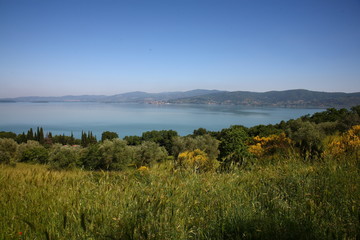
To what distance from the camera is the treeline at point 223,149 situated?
4894mm

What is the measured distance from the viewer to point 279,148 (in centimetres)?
605

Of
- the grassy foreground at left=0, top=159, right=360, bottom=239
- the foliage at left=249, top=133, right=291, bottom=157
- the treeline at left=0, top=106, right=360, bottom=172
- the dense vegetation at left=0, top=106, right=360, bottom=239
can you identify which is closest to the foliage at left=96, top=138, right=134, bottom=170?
the treeline at left=0, top=106, right=360, bottom=172

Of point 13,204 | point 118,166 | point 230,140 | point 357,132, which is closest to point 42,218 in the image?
point 13,204

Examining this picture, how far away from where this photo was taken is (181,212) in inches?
88.5

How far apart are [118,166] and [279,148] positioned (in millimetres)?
29991

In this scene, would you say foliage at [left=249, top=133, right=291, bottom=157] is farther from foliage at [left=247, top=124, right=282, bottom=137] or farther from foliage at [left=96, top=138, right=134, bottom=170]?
foliage at [left=247, top=124, right=282, bottom=137]

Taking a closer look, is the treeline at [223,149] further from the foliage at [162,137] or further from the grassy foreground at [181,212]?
the grassy foreground at [181,212]

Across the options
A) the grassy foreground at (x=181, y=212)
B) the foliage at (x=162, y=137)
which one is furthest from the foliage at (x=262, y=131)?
the grassy foreground at (x=181, y=212)

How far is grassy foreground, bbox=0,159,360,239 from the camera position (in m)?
1.86

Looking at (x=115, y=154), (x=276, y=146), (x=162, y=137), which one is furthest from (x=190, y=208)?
(x=162, y=137)

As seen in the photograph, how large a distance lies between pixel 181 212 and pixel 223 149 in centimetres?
2109

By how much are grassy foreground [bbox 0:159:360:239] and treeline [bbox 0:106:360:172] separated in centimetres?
111

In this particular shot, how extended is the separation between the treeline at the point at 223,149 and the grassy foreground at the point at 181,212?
1111 mm

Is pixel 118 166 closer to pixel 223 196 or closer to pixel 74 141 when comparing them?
pixel 223 196
